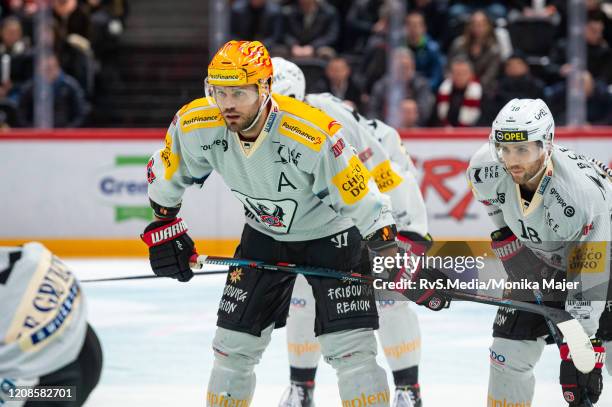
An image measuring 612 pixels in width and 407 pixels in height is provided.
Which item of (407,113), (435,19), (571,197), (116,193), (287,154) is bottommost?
(116,193)

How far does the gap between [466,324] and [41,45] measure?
428 centimetres

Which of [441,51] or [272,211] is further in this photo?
[441,51]

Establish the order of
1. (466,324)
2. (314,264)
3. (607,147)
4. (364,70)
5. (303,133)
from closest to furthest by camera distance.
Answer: (303,133) → (314,264) → (466,324) → (607,147) → (364,70)

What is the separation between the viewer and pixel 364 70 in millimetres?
9281

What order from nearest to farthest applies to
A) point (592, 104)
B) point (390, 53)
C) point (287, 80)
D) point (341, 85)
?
point (287, 80)
point (390, 53)
point (592, 104)
point (341, 85)

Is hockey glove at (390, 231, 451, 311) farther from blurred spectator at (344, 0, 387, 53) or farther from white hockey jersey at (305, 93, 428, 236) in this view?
blurred spectator at (344, 0, 387, 53)

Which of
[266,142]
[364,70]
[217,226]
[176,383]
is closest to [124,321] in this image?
[176,383]

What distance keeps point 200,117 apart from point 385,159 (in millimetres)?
1105

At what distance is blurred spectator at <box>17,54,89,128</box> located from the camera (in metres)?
9.00

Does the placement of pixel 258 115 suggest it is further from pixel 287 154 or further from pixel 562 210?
pixel 562 210

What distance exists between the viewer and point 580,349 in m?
3.62

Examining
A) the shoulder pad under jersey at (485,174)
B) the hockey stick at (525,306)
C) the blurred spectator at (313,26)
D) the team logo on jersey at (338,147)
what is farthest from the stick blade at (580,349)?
the blurred spectator at (313,26)

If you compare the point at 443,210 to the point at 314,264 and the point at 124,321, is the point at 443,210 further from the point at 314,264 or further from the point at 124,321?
the point at 314,264

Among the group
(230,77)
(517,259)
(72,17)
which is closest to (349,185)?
(230,77)
